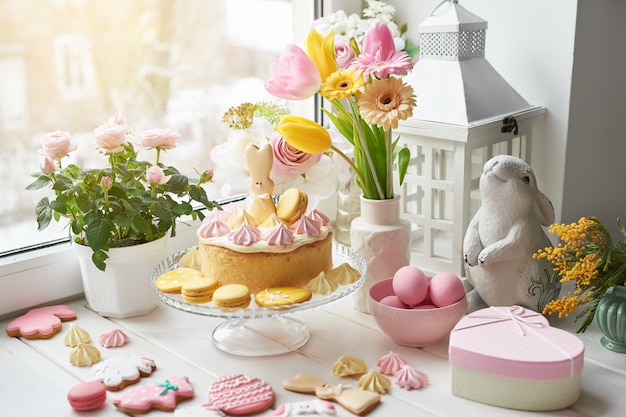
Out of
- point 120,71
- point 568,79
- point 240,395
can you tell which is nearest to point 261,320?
point 240,395

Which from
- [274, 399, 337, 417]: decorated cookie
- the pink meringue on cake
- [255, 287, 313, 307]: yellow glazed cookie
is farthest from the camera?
the pink meringue on cake

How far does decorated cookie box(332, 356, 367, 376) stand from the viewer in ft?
3.51

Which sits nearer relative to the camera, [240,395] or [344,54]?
[240,395]

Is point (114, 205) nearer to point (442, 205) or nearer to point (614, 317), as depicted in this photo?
point (442, 205)

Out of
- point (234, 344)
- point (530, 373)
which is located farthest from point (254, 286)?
point (530, 373)

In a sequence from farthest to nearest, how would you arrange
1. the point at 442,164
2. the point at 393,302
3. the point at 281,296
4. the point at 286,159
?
1. the point at 442,164
2. the point at 286,159
3. the point at 393,302
4. the point at 281,296

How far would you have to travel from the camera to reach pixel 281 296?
1.08m

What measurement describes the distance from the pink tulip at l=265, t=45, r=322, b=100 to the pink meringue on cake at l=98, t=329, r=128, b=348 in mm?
434

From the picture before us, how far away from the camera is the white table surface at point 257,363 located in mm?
998

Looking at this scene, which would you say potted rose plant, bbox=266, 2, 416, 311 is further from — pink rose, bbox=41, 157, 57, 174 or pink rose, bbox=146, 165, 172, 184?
pink rose, bbox=41, 157, 57, 174

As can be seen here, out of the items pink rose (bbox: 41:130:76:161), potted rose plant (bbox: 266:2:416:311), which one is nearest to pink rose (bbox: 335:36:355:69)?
potted rose plant (bbox: 266:2:416:311)

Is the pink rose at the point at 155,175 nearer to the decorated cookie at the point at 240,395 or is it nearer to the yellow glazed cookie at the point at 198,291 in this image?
the yellow glazed cookie at the point at 198,291

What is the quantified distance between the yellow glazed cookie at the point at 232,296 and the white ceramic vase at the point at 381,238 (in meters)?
0.25

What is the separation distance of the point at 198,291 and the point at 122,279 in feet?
0.71
